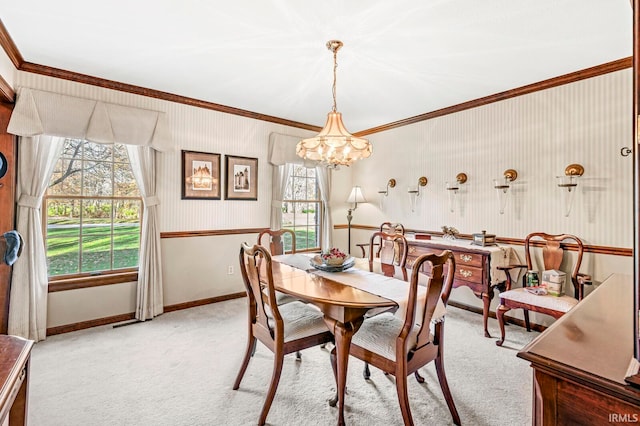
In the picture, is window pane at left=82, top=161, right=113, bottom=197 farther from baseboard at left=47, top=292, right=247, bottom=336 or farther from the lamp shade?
the lamp shade

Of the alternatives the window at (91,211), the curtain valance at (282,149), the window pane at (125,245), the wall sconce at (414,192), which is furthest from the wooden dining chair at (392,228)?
the window at (91,211)

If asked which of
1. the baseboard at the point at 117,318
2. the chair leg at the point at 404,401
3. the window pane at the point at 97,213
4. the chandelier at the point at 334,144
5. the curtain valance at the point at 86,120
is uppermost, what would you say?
the curtain valance at the point at 86,120

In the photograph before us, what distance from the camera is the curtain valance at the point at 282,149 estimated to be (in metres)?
4.51

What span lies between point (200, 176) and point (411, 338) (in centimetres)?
322

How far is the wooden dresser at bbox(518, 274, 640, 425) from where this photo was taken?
78 centimetres

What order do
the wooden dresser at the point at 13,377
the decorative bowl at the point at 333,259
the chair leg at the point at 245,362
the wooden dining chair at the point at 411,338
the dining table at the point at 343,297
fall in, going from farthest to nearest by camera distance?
the decorative bowl at the point at 333,259 < the chair leg at the point at 245,362 < the dining table at the point at 343,297 < the wooden dining chair at the point at 411,338 < the wooden dresser at the point at 13,377

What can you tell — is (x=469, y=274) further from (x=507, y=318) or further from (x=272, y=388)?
(x=272, y=388)

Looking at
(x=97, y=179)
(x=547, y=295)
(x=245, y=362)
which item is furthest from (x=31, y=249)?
(x=547, y=295)

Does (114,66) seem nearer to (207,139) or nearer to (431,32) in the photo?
(207,139)

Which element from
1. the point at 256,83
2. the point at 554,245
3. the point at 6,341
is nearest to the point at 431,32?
the point at 256,83

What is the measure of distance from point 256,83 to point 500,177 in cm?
295

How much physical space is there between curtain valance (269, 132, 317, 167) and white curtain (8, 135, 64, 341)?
8.08 ft

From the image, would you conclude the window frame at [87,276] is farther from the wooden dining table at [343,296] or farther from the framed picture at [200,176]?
the wooden dining table at [343,296]

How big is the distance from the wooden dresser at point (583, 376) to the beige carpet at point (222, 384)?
1159 mm
